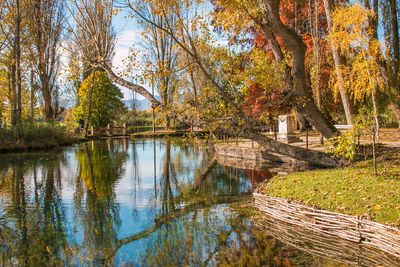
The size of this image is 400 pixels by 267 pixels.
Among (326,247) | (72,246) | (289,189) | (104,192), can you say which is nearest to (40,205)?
(104,192)

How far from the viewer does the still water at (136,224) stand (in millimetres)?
4176

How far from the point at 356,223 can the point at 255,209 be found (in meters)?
2.16

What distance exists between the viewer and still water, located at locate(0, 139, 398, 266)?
418 centimetres

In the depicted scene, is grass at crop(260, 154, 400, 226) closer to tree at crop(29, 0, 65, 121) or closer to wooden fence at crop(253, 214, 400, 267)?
wooden fence at crop(253, 214, 400, 267)

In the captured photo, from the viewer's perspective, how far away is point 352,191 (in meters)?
5.54

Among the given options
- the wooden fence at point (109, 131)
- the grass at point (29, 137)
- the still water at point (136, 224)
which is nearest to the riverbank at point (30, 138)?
the grass at point (29, 137)

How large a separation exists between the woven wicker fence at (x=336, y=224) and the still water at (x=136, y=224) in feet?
1.01

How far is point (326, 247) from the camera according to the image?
171 inches

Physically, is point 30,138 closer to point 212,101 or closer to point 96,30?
point 96,30

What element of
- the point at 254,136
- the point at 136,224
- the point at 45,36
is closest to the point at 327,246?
the point at 136,224

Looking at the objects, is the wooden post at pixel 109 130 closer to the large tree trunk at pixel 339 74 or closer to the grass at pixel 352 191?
the large tree trunk at pixel 339 74

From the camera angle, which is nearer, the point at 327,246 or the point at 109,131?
the point at 327,246

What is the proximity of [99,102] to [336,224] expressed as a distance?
109 ft

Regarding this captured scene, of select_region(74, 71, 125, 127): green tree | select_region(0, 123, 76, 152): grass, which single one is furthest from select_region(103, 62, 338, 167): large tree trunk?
select_region(74, 71, 125, 127): green tree
